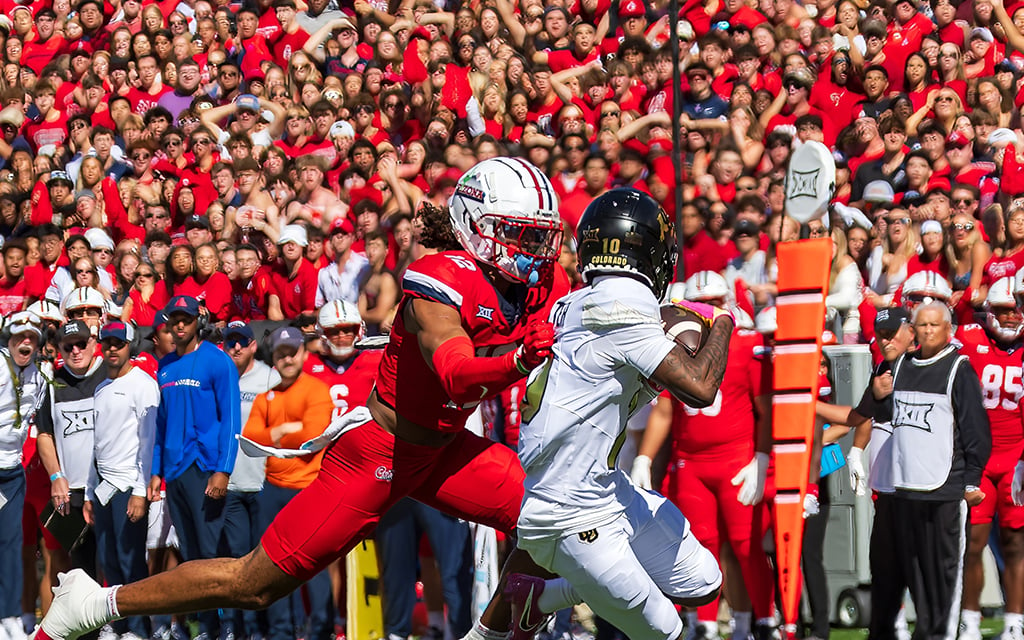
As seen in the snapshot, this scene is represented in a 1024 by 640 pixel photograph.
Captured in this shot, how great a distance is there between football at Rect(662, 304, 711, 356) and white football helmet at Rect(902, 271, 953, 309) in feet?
9.52

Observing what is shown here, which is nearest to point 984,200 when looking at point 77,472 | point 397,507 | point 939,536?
point 939,536

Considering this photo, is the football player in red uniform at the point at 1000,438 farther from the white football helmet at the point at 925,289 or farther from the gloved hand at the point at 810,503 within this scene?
the gloved hand at the point at 810,503

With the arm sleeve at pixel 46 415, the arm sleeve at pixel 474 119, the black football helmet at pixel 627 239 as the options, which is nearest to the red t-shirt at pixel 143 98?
the arm sleeve at pixel 474 119

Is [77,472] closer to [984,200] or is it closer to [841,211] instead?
[841,211]

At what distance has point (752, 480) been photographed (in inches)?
302

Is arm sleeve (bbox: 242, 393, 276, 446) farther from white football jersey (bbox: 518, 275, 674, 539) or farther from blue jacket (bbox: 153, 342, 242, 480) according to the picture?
white football jersey (bbox: 518, 275, 674, 539)

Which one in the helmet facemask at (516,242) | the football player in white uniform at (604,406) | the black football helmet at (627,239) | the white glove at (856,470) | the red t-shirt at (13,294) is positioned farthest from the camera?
the red t-shirt at (13,294)

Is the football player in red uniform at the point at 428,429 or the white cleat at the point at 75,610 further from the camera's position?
the white cleat at the point at 75,610

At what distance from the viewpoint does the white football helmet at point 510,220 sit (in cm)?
524

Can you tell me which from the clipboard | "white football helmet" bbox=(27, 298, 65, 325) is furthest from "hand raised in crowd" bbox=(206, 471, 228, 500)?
"white football helmet" bbox=(27, 298, 65, 325)

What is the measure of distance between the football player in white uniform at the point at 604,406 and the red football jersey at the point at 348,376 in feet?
11.1

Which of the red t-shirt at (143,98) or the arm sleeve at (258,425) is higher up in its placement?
the red t-shirt at (143,98)

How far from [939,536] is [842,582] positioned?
1.00 metres

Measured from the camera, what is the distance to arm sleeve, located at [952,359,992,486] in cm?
736
